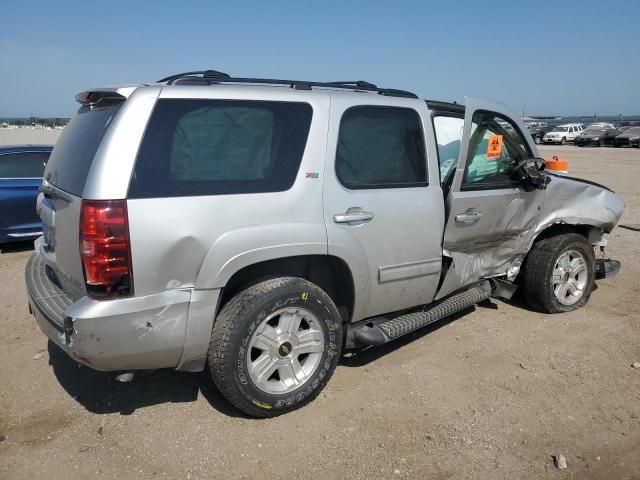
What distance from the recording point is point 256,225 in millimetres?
2855

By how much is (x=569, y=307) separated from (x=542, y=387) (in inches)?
63.4

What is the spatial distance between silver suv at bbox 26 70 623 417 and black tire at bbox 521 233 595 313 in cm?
76

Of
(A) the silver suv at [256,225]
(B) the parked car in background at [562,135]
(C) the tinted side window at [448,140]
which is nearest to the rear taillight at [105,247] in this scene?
(A) the silver suv at [256,225]

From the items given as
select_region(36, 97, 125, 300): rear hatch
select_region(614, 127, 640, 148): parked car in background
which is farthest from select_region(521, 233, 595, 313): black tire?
select_region(614, 127, 640, 148): parked car in background

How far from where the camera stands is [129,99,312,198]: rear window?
2.63 metres

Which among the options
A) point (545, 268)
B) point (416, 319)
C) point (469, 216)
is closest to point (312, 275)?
point (416, 319)

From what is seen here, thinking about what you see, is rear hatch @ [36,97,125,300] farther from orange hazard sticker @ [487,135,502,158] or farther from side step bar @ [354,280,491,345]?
orange hazard sticker @ [487,135,502,158]

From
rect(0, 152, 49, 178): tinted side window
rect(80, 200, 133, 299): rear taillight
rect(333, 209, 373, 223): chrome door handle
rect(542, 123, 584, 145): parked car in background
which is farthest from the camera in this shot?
rect(542, 123, 584, 145): parked car in background

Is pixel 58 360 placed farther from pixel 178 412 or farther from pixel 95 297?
pixel 95 297

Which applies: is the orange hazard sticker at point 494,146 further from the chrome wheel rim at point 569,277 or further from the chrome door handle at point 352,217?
the chrome door handle at point 352,217

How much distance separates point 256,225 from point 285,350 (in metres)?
0.79

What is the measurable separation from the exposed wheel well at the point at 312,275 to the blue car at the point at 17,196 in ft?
17.4

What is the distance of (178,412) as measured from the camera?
3244mm

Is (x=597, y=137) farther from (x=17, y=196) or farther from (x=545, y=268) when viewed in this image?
(x=17, y=196)
